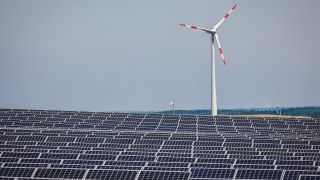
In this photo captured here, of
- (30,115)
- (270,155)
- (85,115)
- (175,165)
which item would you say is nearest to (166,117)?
(85,115)

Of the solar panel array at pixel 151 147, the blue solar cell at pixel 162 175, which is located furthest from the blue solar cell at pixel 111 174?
the blue solar cell at pixel 162 175

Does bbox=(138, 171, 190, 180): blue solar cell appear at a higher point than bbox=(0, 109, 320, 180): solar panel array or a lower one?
higher

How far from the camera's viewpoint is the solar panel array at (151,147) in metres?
67.4

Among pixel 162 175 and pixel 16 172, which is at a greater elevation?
pixel 16 172

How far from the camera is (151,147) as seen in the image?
291ft

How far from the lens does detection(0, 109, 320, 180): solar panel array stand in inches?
2655

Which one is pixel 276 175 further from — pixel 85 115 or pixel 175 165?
pixel 85 115

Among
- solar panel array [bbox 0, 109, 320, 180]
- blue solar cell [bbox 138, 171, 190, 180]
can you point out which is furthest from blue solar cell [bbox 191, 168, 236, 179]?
blue solar cell [bbox 138, 171, 190, 180]

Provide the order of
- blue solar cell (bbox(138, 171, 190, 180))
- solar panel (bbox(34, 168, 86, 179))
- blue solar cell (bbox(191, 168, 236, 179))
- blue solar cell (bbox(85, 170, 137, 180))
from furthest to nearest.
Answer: blue solar cell (bbox(191, 168, 236, 179)) → solar panel (bbox(34, 168, 86, 179)) → blue solar cell (bbox(85, 170, 137, 180)) → blue solar cell (bbox(138, 171, 190, 180))

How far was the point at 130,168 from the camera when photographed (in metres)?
68.9

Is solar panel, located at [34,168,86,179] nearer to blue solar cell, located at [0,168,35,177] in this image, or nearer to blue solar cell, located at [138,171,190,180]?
blue solar cell, located at [0,168,35,177]

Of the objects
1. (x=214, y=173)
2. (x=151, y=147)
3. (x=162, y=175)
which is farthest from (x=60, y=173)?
(x=151, y=147)

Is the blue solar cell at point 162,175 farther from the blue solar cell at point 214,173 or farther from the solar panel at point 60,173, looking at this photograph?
the solar panel at point 60,173

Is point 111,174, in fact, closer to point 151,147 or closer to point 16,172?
point 16,172
